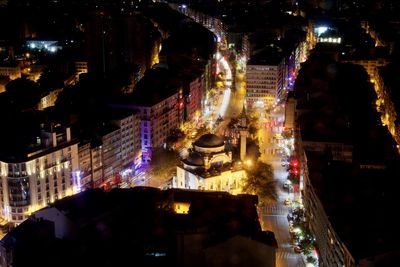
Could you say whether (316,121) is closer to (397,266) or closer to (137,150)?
(137,150)

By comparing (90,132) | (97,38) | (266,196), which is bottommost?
(266,196)

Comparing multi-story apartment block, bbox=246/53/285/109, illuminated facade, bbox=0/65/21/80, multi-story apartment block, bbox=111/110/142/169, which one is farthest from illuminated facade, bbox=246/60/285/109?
illuminated facade, bbox=0/65/21/80

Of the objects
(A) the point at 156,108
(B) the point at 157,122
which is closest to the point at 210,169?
(B) the point at 157,122

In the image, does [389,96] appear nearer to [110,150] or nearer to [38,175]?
[110,150]

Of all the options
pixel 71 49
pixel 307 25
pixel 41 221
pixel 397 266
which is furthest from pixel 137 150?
pixel 307 25

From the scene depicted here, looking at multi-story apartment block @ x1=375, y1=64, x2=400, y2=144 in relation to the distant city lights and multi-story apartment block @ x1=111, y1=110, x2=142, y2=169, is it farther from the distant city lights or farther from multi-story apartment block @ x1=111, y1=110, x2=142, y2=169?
the distant city lights

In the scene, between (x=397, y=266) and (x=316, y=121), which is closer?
(x=397, y=266)
